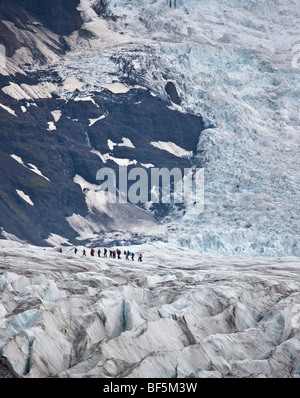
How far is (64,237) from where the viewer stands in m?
196

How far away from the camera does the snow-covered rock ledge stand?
49.7m

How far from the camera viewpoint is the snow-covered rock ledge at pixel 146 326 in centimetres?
4972

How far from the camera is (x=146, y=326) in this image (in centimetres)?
5650

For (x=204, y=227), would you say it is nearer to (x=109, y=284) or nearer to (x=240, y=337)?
(x=109, y=284)

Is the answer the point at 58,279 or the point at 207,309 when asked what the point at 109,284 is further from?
the point at 207,309

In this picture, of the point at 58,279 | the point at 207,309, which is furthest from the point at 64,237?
the point at 207,309

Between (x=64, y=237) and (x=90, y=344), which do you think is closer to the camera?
(x=90, y=344)

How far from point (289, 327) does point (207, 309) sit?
8.58 m

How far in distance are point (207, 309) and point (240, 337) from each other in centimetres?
894
